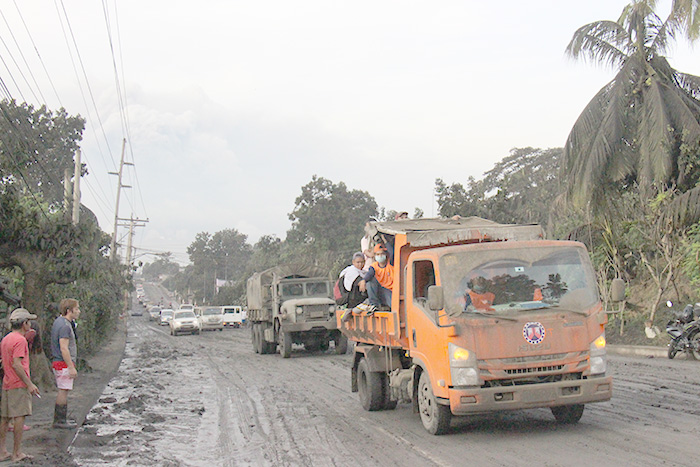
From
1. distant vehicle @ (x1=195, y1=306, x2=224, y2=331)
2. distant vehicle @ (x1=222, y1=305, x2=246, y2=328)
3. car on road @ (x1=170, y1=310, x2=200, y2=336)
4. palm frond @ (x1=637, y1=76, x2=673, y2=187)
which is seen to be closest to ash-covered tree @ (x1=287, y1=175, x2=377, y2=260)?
distant vehicle @ (x1=222, y1=305, x2=246, y2=328)

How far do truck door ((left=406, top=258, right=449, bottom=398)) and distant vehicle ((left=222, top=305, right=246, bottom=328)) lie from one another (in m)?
46.2

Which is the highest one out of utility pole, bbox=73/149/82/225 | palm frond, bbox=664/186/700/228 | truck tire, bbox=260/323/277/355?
utility pole, bbox=73/149/82/225

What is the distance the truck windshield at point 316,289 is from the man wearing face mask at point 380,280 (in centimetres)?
1299

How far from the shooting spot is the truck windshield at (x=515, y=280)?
25.6 ft

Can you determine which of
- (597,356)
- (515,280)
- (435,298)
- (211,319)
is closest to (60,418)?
(435,298)

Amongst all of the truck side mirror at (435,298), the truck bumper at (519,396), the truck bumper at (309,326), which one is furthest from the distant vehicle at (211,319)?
the truck bumper at (519,396)

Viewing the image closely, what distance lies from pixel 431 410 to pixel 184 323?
34.9 metres

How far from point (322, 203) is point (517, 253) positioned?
179ft

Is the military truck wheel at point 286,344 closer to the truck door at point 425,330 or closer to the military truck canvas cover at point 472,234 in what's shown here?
the military truck canvas cover at point 472,234

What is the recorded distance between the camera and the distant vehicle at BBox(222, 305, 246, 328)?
54.0 m

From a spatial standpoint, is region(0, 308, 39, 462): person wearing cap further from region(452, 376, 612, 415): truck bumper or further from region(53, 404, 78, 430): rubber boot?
region(452, 376, 612, 415): truck bumper

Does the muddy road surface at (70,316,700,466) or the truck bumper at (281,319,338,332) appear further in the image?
the truck bumper at (281,319,338,332)

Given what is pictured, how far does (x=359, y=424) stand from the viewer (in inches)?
366

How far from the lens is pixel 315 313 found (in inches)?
846
